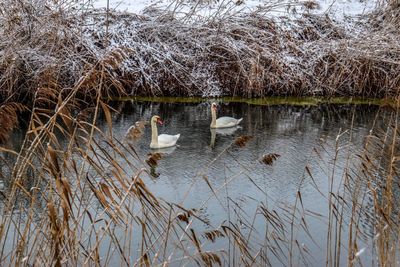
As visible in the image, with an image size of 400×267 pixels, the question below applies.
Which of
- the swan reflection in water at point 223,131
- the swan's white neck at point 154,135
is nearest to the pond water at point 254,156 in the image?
the swan reflection in water at point 223,131

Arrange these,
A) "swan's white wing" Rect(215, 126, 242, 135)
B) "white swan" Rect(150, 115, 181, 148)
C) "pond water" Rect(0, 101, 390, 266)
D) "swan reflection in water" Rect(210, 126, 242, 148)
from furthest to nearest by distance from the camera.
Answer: "swan's white wing" Rect(215, 126, 242, 135) → "swan reflection in water" Rect(210, 126, 242, 148) → "white swan" Rect(150, 115, 181, 148) → "pond water" Rect(0, 101, 390, 266)

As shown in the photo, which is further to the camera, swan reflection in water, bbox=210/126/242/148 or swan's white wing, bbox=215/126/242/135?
swan's white wing, bbox=215/126/242/135

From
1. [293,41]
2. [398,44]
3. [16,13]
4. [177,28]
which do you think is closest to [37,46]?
[16,13]

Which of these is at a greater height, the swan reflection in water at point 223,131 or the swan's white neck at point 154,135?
the swan's white neck at point 154,135

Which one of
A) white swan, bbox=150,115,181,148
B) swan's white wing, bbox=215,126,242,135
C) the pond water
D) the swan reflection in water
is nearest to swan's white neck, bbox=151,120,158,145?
white swan, bbox=150,115,181,148

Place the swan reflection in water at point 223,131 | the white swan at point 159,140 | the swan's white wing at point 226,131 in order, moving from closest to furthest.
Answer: the white swan at point 159,140 → the swan reflection in water at point 223,131 → the swan's white wing at point 226,131

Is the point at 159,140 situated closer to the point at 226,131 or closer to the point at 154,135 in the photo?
the point at 154,135

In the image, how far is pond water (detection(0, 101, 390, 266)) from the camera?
5.80 meters

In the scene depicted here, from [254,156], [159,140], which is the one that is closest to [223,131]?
[159,140]

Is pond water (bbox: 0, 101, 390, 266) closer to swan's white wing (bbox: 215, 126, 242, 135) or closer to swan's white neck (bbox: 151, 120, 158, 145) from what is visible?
swan's white wing (bbox: 215, 126, 242, 135)

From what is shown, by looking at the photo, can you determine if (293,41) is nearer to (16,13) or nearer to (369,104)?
(369,104)

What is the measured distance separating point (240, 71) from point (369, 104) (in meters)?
3.03

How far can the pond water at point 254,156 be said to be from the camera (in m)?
5.80

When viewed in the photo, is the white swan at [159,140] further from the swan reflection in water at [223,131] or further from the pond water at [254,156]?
the swan reflection in water at [223,131]
